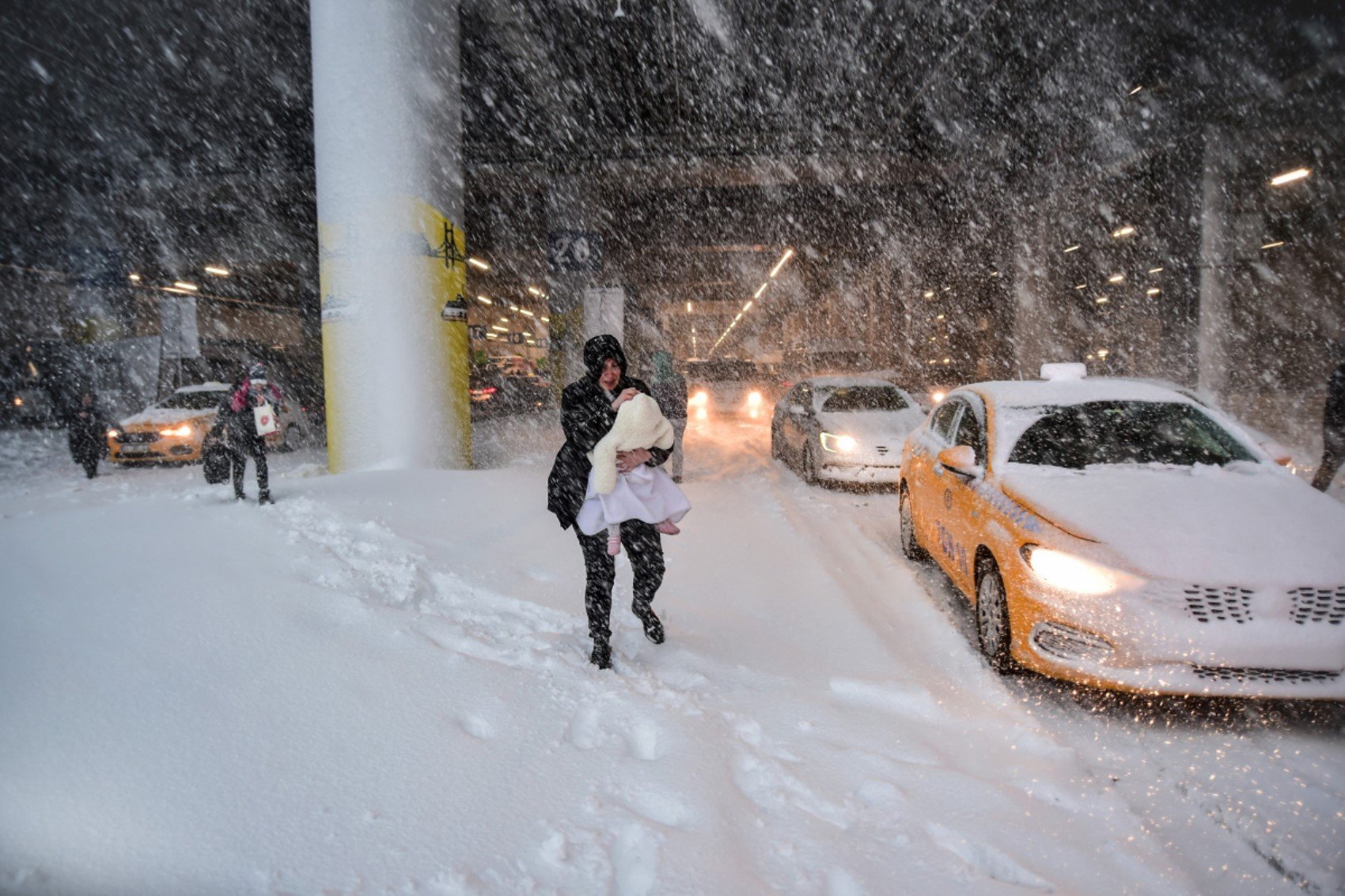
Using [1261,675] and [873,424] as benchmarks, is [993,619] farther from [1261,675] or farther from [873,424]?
[873,424]

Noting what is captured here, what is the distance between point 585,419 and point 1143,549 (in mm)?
2710

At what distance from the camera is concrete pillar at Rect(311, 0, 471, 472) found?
924 centimetres

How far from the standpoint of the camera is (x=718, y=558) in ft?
21.0

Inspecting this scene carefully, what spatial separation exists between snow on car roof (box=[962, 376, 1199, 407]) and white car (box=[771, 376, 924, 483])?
13.6ft

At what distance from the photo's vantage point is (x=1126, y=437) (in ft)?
16.0

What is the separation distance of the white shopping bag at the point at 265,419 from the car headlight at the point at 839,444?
6369 millimetres

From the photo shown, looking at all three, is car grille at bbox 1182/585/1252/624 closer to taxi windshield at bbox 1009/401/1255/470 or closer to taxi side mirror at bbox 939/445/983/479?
taxi windshield at bbox 1009/401/1255/470

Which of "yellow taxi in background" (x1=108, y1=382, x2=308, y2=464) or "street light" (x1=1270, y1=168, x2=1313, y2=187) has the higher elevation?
"street light" (x1=1270, y1=168, x2=1313, y2=187)

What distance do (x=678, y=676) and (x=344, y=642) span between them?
1617mm

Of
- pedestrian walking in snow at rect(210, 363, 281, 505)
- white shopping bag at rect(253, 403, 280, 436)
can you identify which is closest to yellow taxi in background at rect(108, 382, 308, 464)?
pedestrian walking in snow at rect(210, 363, 281, 505)

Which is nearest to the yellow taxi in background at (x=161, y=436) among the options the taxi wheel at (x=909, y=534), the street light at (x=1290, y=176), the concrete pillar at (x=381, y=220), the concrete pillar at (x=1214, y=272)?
the concrete pillar at (x=381, y=220)

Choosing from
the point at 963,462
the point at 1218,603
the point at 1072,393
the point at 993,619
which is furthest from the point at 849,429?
the point at 1218,603

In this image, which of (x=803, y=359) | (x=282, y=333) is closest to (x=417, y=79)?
(x=803, y=359)

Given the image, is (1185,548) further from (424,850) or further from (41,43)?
(41,43)
